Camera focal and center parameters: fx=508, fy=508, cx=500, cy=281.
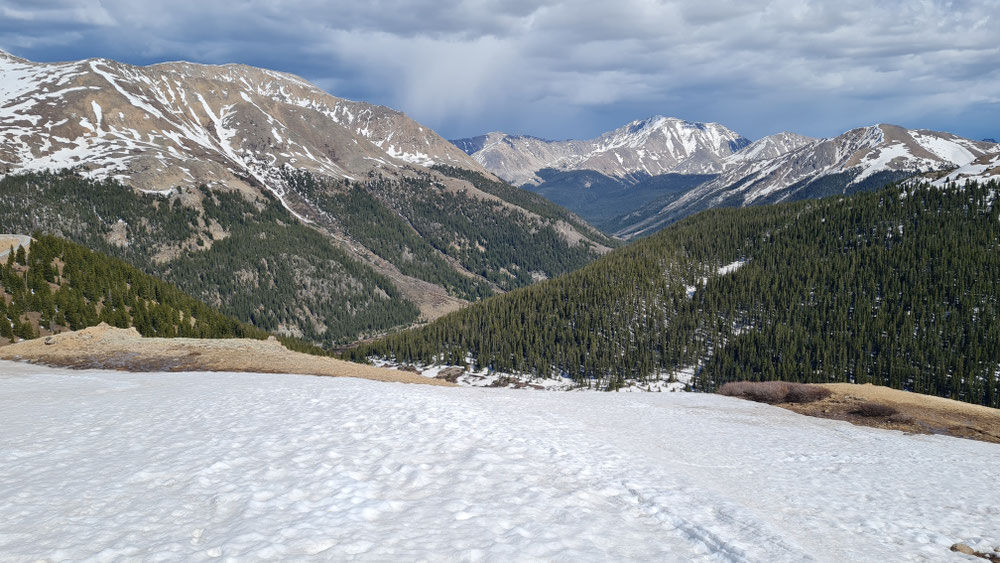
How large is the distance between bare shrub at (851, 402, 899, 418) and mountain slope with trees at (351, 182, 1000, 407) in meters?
93.7

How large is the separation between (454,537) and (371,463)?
545cm

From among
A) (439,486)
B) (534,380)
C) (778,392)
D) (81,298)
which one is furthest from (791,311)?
(81,298)

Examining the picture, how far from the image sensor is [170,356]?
43781 mm

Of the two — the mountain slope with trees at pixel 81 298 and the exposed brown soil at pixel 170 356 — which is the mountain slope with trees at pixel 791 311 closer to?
the mountain slope with trees at pixel 81 298

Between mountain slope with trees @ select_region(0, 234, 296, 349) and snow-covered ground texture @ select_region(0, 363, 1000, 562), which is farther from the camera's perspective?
mountain slope with trees @ select_region(0, 234, 296, 349)

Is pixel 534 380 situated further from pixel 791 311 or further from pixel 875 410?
pixel 875 410

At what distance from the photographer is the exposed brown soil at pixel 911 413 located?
1288 inches

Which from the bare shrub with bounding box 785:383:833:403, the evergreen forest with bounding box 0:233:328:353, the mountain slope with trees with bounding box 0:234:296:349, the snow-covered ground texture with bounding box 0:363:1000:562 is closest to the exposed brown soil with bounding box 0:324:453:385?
the snow-covered ground texture with bounding box 0:363:1000:562

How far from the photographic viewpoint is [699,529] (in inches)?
478

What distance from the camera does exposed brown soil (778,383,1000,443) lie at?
32.7 meters

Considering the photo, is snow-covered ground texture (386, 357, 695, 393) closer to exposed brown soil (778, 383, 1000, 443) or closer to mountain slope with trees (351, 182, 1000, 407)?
mountain slope with trees (351, 182, 1000, 407)

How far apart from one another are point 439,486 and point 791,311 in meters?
159

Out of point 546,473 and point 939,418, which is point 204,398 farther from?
point 939,418

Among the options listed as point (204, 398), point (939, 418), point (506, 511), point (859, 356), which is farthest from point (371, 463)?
point (859, 356)
